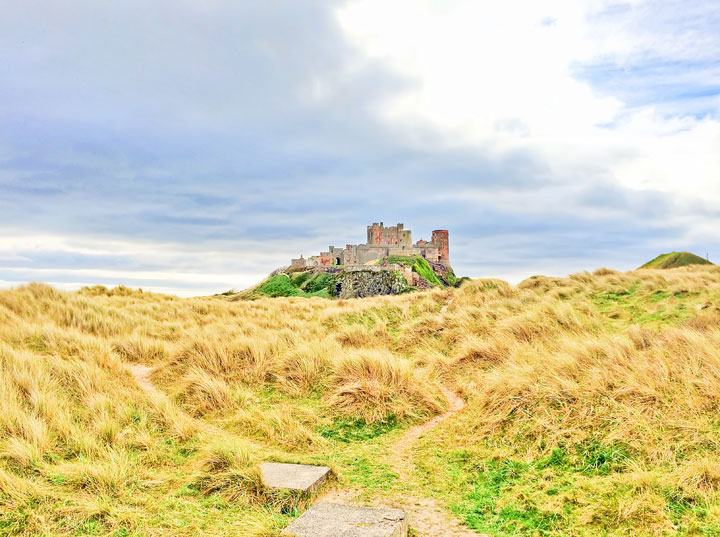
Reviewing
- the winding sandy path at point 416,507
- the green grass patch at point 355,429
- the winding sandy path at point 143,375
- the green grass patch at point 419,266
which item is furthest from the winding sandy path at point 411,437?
the green grass patch at point 419,266

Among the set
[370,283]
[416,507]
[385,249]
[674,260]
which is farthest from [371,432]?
[385,249]

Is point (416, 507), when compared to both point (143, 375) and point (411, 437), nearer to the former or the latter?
point (411, 437)

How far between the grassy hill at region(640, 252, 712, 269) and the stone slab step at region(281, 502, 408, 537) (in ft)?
135

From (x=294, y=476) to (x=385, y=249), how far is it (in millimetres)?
72341

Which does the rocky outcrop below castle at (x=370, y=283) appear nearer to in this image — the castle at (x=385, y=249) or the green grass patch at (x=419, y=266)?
the green grass patch at (x=419, y=266)

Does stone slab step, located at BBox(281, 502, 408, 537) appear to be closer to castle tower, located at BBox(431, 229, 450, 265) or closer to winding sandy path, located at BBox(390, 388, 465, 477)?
winding sandy path, located at BBox(390, 388, 465, 477)

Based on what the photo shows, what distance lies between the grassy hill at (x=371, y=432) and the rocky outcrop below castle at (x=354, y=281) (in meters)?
36.7

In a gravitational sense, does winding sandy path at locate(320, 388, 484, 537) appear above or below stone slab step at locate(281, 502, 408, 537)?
below

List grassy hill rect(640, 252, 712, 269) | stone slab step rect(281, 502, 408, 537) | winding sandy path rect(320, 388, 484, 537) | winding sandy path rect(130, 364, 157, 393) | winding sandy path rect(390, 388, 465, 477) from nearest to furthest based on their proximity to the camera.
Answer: stone slab step rect(281, 502, 408, 537) → winding sandy path rect(320, 388, 484, 537) → winding sandy path rect(390, 388, 465, 477) → winding sandy path rect(130, 364, 157, 393) → grassy hill rect(640, 252, 712, 269)

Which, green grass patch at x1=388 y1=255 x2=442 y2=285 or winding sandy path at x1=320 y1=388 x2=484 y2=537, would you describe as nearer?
winding sandy path at x1=320 y1=388 x2=484 y2=537

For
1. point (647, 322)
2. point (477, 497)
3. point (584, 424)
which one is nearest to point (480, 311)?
point (647, 322)

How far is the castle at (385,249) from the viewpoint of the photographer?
7681cm

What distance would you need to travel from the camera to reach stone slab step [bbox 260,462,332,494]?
4629 mm

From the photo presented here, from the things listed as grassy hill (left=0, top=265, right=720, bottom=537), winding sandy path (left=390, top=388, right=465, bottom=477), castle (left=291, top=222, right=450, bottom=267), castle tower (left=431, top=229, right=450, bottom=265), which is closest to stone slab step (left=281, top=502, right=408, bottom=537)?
grassy hill (left=0, top=265, right=720, bottom=537)
